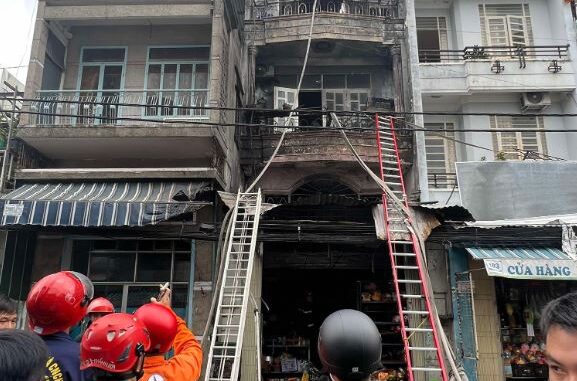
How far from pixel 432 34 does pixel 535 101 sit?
3.50 m

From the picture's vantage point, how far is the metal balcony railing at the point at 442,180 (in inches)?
458

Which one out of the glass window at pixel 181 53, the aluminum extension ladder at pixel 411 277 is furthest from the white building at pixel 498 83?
the glass window at pixel 181 53

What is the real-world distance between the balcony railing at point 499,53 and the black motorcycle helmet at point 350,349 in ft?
38.4

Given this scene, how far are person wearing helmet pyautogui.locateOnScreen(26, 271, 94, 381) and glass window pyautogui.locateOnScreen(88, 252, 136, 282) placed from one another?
7.49 meters

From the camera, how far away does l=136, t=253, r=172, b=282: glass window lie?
964 centimetres

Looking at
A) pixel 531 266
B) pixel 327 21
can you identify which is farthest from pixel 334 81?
pixel 531 266

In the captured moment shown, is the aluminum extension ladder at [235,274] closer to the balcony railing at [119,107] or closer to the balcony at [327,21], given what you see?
the balcony railing at [119,107]

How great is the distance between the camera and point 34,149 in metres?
9.97

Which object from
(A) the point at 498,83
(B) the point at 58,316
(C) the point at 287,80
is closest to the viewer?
(B) the point at 58,316

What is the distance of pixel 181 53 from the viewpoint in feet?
36.7

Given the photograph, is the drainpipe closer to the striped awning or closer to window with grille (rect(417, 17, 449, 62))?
the striped awning

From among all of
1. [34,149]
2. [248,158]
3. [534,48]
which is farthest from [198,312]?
[534,48]

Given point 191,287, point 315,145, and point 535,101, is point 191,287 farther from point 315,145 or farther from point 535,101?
point 535,101

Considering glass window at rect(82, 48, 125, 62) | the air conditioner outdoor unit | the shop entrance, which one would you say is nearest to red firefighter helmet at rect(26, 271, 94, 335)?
the shop entrance
